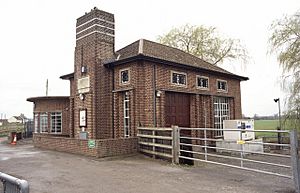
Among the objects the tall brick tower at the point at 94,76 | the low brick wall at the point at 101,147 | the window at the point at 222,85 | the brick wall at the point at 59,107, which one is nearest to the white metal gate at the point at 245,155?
the low brick wall at the point at 101,147

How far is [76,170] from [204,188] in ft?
14.2

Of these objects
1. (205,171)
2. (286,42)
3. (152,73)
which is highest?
(286,42)

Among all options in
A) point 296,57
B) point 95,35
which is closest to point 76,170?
point 95,35

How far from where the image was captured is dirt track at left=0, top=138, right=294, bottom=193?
6.59 m

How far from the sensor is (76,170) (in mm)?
8875

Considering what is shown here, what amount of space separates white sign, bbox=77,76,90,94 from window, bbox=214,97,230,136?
848 cm

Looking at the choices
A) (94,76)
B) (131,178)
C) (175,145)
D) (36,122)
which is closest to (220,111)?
(94,76)

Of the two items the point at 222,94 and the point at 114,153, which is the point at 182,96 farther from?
the point at 114,153

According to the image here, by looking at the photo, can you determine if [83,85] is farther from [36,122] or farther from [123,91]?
[36,122]

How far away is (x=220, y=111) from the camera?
60.8ft

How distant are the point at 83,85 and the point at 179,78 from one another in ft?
17.4

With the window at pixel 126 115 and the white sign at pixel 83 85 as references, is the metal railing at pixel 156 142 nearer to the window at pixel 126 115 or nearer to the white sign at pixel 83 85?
the window at pixel 126 115

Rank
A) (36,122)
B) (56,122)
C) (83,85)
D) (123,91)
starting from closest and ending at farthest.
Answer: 1. (123,91)
2. (83,85)
3. (56,122)
4. (36,122)

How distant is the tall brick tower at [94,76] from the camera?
14.2m
